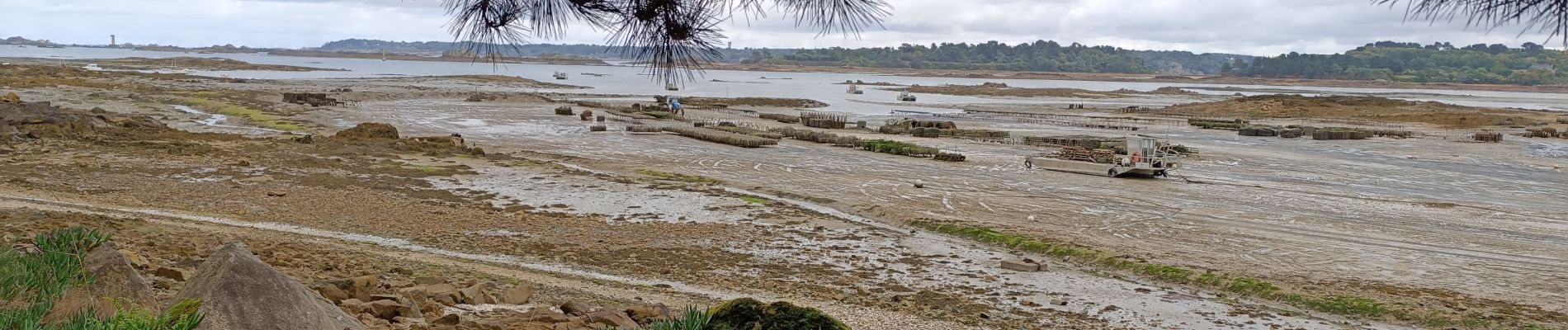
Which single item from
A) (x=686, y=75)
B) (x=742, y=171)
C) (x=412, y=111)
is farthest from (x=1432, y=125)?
(x=686, y=75)

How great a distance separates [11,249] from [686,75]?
4.39m

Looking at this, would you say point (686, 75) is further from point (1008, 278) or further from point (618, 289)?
point (1008, 278)

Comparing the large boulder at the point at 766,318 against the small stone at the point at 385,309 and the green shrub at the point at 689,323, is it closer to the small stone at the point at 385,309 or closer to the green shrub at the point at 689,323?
the green shrub at the point at 689,323

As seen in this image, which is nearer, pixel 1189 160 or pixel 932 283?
pixel 932 283

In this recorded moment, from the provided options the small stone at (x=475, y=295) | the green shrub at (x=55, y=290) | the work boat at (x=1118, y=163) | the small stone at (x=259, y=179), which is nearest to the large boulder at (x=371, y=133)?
the small stone at (x=259, y=179)

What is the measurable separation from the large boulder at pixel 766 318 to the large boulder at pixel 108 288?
3068 mm

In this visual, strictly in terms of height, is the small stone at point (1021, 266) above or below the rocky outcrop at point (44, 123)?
below

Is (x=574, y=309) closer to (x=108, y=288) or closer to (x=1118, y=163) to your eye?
(x=108, y=288)

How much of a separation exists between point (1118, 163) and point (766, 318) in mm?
22981

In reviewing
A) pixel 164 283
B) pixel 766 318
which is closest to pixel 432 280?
pixel 164 283

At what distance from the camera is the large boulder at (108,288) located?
6.06m

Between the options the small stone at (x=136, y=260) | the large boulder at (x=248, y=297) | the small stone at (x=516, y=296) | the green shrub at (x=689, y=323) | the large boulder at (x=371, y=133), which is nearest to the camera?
the green shrub at (x=689, y=323)

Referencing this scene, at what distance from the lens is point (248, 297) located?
6.03 metres

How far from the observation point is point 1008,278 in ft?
44.8
